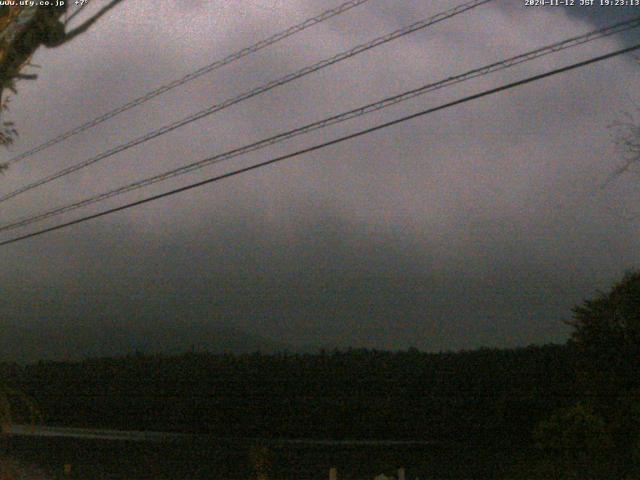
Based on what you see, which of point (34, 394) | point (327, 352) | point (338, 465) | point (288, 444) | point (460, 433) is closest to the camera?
point (338, 465)

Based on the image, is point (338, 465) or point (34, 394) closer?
point (338, 465)

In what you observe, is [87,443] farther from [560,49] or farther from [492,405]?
[560,49]

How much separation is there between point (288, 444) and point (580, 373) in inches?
578

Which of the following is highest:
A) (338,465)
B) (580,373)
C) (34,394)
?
(34,394)

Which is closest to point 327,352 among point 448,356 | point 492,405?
point 448,356

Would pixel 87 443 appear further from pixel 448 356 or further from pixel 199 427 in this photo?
pixel 448 356

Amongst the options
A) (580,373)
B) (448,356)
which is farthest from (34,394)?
(580,373)

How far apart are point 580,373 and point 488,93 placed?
11924mm

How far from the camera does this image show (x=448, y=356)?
34.2 meters

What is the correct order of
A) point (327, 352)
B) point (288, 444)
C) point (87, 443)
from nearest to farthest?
point (87, 443) < point (288, 444) < point (327, 352)

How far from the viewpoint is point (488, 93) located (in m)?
7.91

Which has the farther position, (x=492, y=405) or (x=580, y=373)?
(x=492, y=405)

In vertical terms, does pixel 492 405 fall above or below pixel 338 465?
above

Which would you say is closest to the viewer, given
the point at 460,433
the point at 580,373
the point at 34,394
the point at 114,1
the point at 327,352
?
the point at 114,1
